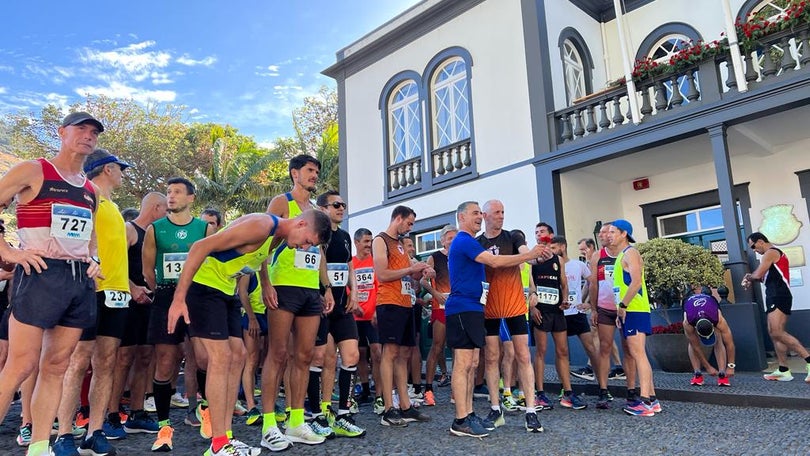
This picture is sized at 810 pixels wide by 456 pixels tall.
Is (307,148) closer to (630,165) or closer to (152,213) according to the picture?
(630,165)

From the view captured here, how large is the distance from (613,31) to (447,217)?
6056mm

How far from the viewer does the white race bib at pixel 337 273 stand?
16.1ft

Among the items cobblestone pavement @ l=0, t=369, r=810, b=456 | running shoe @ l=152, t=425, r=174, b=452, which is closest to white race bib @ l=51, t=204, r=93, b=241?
running shoe @ l=152, t=425, r=174, b=452

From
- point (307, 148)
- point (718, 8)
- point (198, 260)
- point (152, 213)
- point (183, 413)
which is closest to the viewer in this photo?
point (198, 260)

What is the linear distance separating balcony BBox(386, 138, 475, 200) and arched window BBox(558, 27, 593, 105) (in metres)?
2.56

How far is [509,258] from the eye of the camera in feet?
14.7

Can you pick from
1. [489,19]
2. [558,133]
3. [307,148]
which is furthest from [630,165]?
[307,148]

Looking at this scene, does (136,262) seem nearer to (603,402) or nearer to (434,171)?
(603,402)

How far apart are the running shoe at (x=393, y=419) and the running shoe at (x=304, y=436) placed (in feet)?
2.76

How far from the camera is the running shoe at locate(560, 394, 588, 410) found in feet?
18.5

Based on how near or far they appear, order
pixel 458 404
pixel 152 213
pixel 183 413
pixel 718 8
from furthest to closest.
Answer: pixel 718 8, pixel 183 413, pixel 152 213, pixel 458 404

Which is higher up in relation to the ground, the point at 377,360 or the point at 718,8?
the point at 718,8

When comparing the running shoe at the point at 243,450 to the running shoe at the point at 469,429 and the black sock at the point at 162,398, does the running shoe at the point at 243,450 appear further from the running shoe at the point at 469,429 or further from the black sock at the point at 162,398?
the running shoe at the point at 469,429

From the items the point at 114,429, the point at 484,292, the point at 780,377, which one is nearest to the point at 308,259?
the point at 484,292
